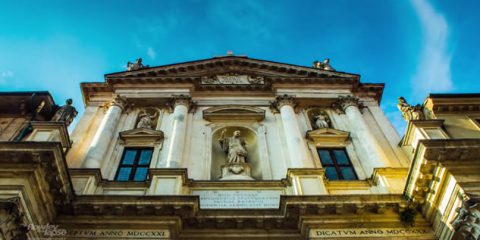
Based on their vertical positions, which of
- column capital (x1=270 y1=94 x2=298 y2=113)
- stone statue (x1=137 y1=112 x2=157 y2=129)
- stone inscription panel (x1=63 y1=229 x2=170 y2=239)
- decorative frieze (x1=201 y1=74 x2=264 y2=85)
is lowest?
stone inscription panel (x1=63 y1=229 x2=170 y2=239)

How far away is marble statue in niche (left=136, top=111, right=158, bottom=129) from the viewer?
56.7ft

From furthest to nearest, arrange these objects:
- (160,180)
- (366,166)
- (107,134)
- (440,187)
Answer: (107,134)
(366,166)
(160,180)
(440,187)

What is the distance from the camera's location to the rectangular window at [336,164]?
14.7 m

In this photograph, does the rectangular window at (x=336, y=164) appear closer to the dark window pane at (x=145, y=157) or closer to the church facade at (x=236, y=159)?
the church facade at (x=236, y=159)


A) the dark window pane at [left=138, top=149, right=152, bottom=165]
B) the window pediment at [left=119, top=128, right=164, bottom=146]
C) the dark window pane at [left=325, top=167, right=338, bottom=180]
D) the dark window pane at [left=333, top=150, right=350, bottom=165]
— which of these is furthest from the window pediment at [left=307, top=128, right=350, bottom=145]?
the dark window pane at [left=138, top=149, right=152, bottom=165]

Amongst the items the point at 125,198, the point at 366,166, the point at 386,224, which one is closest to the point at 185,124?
the point at 125,198

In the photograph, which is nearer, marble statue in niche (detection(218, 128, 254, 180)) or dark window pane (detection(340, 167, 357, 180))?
marble statue in niche (detection(218, 128, 254, 180))

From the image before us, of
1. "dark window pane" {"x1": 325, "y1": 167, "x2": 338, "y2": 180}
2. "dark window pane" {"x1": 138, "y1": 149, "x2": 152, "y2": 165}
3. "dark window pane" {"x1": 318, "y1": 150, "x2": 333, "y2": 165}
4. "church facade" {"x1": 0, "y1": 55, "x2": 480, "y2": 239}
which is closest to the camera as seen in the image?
"church facade" {"x1": 0, "y1": 55, "x2": 480, "y2": 239}

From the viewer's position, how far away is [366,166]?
48.5 ft

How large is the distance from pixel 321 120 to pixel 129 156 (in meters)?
8.21

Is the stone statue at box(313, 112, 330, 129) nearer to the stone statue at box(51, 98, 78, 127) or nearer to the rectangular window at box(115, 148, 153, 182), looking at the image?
the rectangular window at box(115, 148, 153, 182)

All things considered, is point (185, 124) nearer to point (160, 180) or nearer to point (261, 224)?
point (160, 180)

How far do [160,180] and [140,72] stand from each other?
9.18 meters

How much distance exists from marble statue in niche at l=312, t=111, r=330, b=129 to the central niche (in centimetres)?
279
